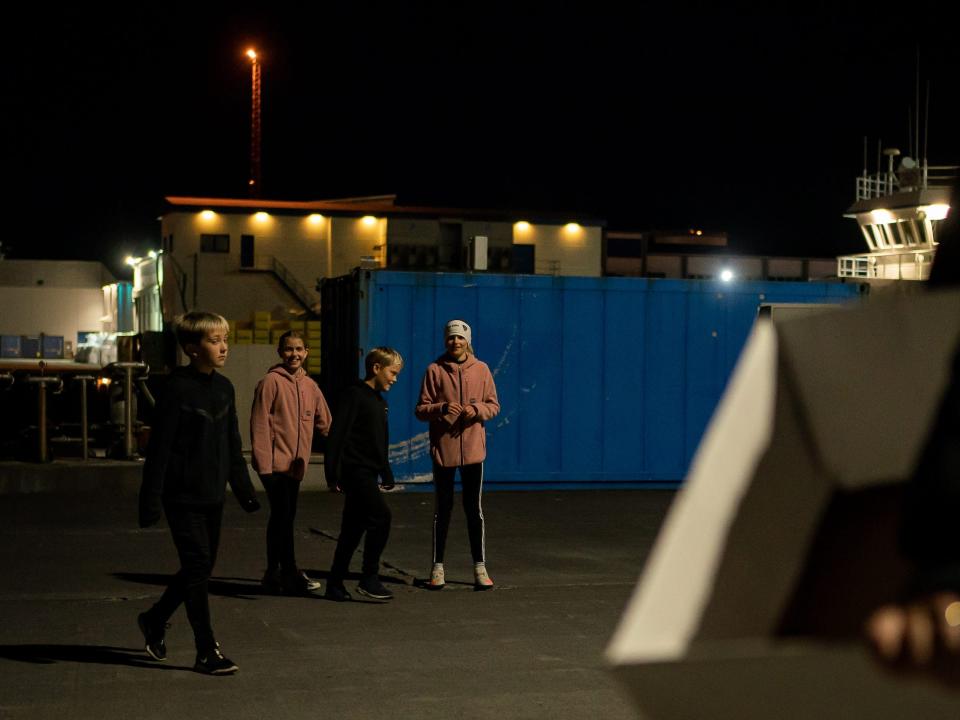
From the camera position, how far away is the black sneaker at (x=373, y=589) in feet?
28.3

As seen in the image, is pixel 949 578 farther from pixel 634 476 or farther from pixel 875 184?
pixel 875 184

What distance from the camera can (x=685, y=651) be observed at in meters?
1.15

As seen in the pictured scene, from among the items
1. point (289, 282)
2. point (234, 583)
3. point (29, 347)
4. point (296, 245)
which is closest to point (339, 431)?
point (234, 583)

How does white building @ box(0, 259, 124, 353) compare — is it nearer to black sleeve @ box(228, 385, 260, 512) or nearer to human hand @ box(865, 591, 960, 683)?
black sleeve @ box(228, 385, 260, 512)

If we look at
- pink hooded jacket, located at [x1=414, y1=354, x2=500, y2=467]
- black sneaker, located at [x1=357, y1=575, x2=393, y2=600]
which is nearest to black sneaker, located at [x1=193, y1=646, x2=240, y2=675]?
black sneaker, located at [x1=357, y1=575, x2=393, y2=600]

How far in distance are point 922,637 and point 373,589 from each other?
7.83m

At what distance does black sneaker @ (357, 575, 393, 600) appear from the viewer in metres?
8.62

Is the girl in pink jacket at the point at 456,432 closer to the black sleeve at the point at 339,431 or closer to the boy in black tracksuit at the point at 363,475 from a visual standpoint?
the boy in black tracksuit at the point at 363,475

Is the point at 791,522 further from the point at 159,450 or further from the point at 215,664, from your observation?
the point at 215,664

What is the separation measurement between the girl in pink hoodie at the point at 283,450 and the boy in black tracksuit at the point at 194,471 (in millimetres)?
2169

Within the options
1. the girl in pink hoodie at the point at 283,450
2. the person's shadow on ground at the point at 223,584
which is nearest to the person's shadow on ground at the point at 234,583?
the person's shadow on ground at the point at 223,584

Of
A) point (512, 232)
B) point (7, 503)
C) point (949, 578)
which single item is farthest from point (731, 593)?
point (512, 232)

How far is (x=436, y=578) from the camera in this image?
906 centimetres

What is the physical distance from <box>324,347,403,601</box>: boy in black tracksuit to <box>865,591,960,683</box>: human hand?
770 cm
